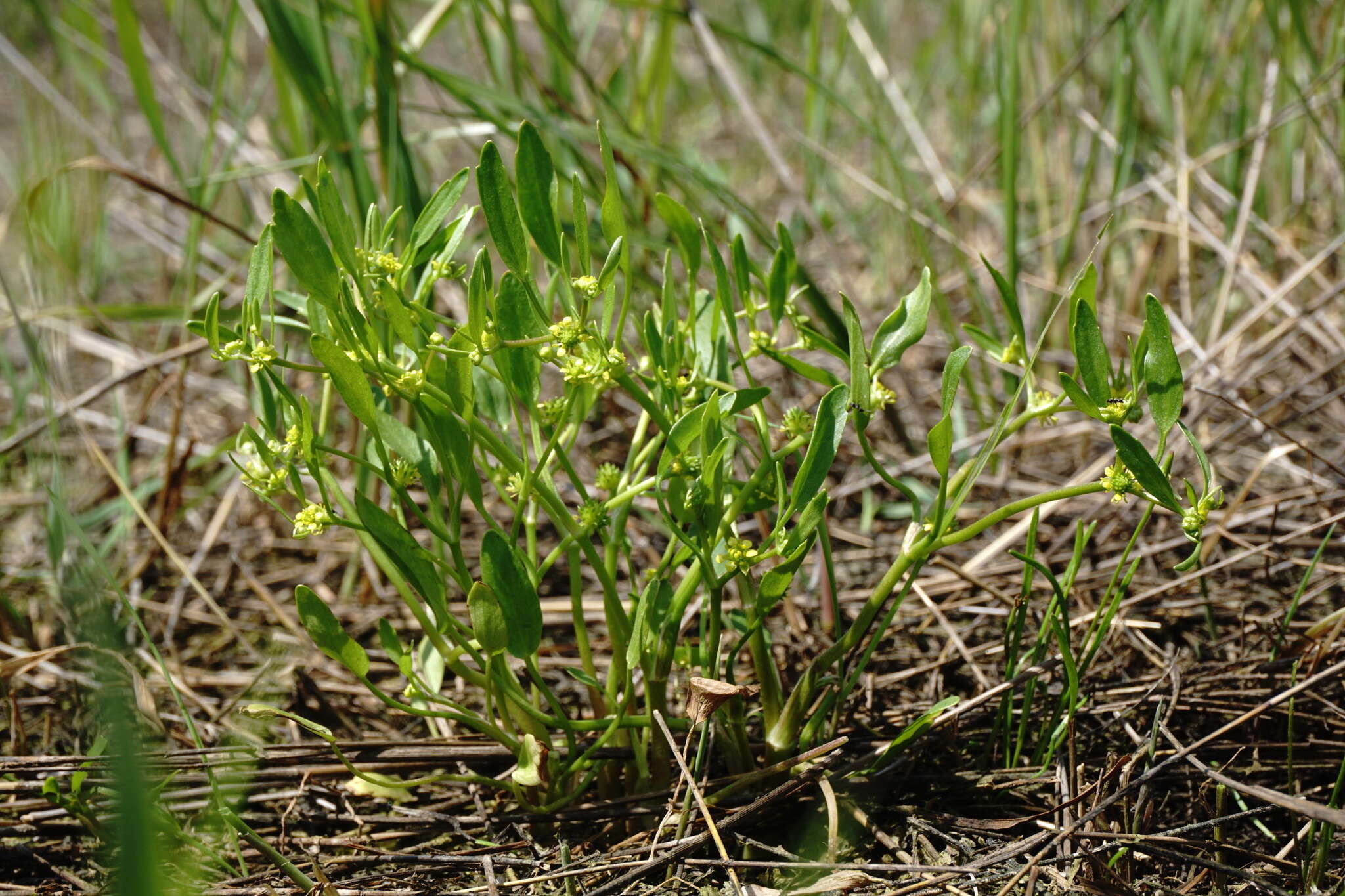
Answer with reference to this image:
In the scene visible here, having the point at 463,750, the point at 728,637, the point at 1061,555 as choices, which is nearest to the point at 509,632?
the point at 463,750

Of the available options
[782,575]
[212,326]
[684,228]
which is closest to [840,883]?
→ [782,575]

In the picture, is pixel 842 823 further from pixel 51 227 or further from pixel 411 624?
pixel 51 227

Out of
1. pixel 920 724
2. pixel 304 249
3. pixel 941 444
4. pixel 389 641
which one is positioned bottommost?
pixel 920 724

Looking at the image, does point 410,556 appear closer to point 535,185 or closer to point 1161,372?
point 535,185

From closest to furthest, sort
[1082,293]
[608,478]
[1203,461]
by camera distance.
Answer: [1203,461]
[1082,293]
[608,478]

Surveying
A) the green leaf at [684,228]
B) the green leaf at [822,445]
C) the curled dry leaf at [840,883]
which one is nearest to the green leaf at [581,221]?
the green leaf at [684,228]

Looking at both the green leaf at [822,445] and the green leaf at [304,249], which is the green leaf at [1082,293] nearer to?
the green leaf at [822,445]
